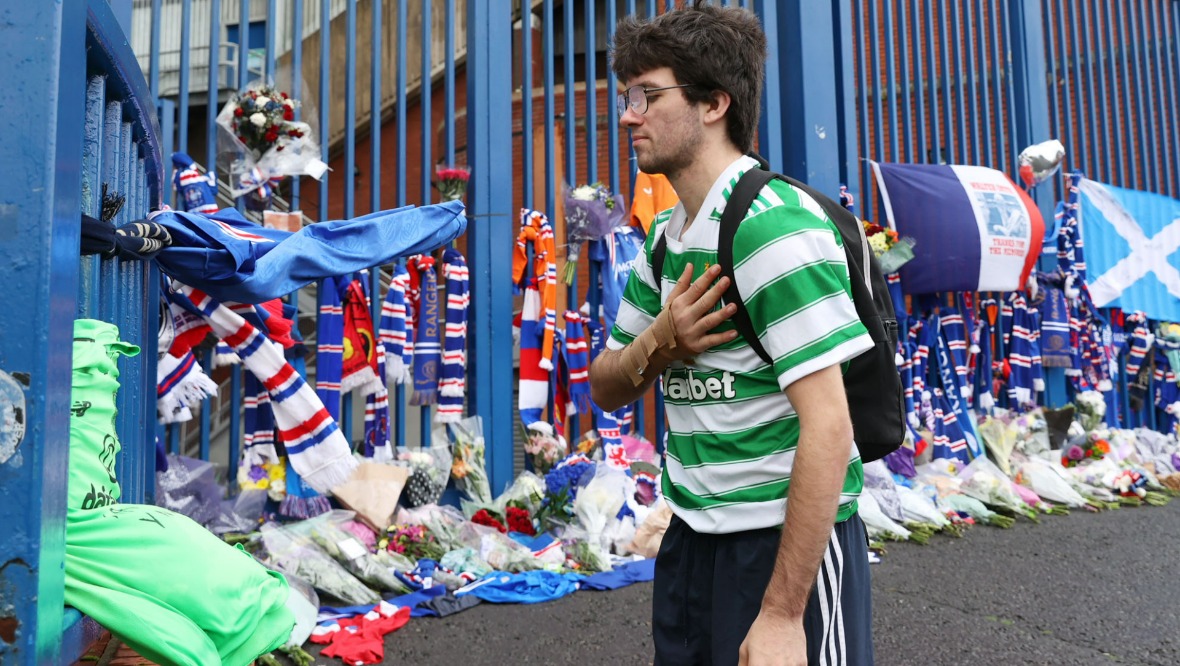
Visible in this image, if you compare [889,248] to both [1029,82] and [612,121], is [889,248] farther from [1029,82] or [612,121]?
[1029,82]

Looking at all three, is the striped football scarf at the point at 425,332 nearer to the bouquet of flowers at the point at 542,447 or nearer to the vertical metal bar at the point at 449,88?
the bouquet of flowers at the point at 542,447

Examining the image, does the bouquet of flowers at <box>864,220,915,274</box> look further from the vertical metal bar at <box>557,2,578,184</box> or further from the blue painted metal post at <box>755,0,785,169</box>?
the vertical metal bar at <box>557,2,578,184</box>

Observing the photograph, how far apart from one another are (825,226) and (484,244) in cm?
425

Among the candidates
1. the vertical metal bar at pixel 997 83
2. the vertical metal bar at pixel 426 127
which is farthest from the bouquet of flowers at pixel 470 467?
the vertical metal bar at pixel 997 83

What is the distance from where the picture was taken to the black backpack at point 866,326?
1.59 m

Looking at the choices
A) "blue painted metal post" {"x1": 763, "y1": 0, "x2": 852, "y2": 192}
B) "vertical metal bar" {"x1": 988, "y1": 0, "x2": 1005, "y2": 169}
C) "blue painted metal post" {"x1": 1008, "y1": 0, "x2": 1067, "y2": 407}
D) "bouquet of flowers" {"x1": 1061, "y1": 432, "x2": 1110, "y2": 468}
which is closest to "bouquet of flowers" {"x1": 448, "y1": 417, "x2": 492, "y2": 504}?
"blue painted metal post" {"x1": 763, "y1": 0, "x2": 852, "y2": 192}

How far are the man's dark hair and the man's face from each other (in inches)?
0.9

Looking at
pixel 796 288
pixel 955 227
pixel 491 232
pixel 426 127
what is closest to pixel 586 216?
pixel 491 232

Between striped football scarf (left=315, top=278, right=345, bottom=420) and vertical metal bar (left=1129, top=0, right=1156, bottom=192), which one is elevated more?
vertical metal bar (left=1129, top=0, right=1156, bottom=192)

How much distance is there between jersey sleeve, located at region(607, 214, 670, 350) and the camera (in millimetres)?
1907

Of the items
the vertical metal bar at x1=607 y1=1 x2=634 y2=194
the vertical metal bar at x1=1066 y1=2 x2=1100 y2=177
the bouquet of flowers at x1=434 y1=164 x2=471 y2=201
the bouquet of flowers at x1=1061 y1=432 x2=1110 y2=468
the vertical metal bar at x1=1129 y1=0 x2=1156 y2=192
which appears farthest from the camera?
the vertical metal bar at x1=1129 y1=0 x2=1156 y2=192

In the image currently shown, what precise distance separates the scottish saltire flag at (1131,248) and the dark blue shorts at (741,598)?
7.91m

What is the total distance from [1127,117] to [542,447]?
7620 millimetres

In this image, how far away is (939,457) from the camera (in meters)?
6.82
